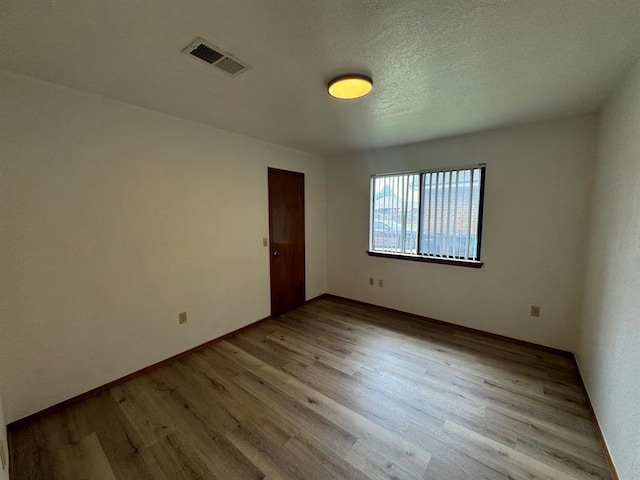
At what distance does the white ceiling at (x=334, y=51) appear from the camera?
3.72 ft

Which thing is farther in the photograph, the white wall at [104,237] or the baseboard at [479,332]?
the baseboard at [479,332]

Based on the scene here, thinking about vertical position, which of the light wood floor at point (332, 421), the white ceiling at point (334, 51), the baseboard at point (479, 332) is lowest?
the light wood floor at point (332, 421)

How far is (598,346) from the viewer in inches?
71.4

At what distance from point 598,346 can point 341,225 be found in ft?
9.78

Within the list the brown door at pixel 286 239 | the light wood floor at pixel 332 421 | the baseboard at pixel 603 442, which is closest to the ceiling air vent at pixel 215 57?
the brown door at pixel 286 239

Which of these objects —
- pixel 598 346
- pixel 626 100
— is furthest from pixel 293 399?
pixel 626 100

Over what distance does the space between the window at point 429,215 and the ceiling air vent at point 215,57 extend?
2.45 metres

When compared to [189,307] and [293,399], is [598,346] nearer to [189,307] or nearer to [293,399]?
[293,399]

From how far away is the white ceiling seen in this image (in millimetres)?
1134

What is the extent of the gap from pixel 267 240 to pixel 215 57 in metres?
2.17

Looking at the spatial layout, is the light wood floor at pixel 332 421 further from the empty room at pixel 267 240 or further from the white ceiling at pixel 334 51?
the white ceiling at pixel 334 51

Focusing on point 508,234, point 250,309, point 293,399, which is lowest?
point 293,399

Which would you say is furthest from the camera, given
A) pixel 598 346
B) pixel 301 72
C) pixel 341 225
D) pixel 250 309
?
pixel 341 225

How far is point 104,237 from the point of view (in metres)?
2.02
